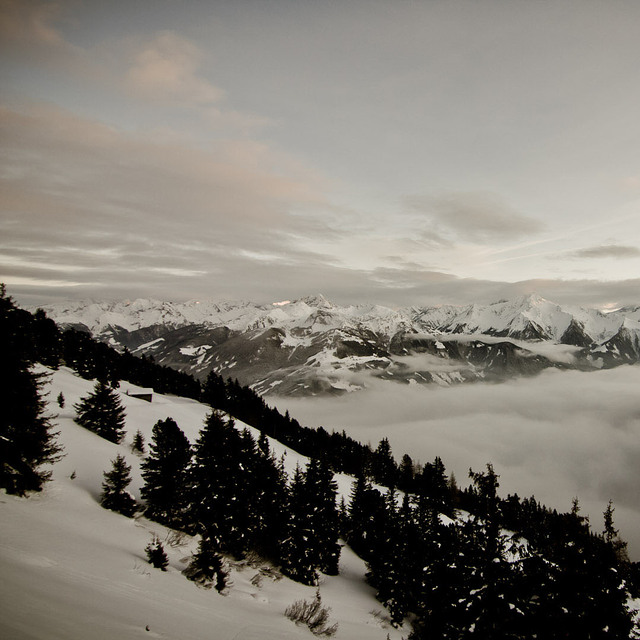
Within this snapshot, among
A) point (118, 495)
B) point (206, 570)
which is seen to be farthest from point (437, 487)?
point (206, 570)

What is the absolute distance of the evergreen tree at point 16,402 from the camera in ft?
56.4

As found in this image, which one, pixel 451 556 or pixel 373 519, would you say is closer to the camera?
pixel 451 556

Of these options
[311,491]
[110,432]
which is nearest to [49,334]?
[110,432]

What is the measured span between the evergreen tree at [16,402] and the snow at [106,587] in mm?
1802

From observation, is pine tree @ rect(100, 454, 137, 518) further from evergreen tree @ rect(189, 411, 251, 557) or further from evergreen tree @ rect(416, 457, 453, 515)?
evergreen tree @ rect(416, 457, 453, 515)

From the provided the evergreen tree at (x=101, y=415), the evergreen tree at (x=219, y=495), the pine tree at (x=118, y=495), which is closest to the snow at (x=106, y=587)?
the pine tree at (x=118, y=495)

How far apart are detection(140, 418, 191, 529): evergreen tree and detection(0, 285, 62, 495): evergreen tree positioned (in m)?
11.5

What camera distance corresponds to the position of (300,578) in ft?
101

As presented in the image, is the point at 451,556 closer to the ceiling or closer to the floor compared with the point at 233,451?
closer to the ceiling

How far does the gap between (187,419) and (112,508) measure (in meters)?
48.5

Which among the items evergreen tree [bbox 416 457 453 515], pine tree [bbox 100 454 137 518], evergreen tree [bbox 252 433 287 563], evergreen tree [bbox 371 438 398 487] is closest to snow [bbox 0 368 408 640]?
pine tree [bbox 100 454 137 518]

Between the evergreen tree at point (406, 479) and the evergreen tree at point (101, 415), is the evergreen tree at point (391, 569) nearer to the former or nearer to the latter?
the evergreen tree at point (101, 415)

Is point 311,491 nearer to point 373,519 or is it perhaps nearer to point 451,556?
point 373,519

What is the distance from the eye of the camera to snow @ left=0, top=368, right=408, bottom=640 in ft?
26.6
